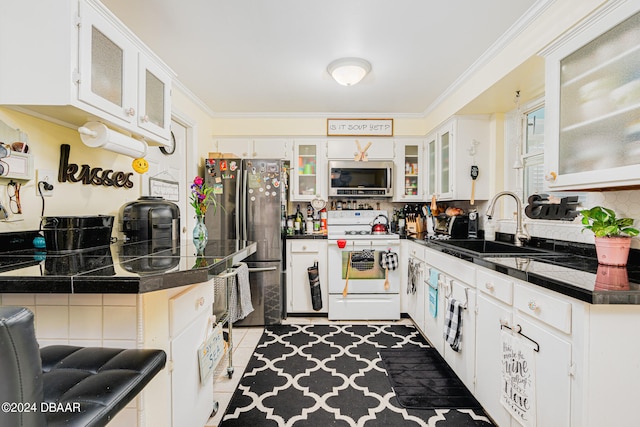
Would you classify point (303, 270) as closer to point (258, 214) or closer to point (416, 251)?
point (258, 214)

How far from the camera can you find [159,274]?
3.01ft

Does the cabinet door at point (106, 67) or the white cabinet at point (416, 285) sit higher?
the cabinet door at point (106, 67)

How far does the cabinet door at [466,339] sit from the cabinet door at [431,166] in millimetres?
1560

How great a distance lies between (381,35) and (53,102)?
1.86m

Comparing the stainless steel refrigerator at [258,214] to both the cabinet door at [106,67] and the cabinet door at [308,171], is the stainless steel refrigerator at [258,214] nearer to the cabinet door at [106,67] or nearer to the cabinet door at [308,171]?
the cabinet door at [308,171]

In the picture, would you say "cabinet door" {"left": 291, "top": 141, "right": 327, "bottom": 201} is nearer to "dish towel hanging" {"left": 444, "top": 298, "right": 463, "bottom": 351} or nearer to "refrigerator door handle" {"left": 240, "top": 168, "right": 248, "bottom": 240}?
"refrigerator door handle" {"left": 240, "top": 168, "right": 248, "bottom": 240}

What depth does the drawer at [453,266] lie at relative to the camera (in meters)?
1.82

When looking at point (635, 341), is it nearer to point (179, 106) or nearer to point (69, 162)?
point (69, 162)

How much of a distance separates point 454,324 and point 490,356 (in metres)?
0.34

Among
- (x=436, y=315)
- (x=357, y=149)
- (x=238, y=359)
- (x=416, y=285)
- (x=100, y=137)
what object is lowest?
(x=238, y=359)

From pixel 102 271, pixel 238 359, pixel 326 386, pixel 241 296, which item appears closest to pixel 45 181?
pixel 102 271

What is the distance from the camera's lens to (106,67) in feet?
4.51

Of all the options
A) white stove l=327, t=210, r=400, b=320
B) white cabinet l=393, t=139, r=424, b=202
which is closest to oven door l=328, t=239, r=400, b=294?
white stove l=327, t=210, r=400, b=320

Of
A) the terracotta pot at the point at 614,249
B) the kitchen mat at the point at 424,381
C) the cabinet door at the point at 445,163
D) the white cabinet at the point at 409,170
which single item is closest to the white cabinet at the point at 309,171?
the white cabinet at the point at 409,170
